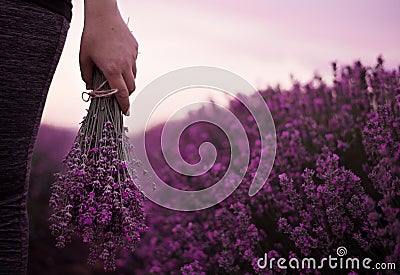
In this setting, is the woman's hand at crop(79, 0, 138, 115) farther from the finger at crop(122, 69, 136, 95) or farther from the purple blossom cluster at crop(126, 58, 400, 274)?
the purple blossom cluster at crop(126, 58, 400, 274)

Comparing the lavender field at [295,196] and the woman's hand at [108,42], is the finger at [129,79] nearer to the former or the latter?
the woman's hand at [108,42]

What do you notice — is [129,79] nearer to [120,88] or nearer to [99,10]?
[120,88]

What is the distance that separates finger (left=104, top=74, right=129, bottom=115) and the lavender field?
962 mm

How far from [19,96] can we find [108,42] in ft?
0.94

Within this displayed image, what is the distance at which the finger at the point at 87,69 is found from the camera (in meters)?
1.43

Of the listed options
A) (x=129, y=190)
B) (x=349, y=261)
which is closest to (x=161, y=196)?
(x=349, y=261)

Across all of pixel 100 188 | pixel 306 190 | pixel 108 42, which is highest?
pixel 108 42

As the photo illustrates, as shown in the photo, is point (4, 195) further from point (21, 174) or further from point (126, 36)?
point (126, 36)

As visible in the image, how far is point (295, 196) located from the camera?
2.48 m

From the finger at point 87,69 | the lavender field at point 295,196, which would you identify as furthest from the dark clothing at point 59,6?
the lavender field at point 295,196

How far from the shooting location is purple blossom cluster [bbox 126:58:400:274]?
2.37 meters

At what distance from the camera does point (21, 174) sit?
121cm

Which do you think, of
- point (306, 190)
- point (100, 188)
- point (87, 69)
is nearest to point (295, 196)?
point (306, 190)

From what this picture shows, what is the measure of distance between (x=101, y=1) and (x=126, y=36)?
0.35 feet
